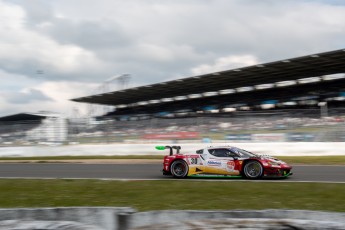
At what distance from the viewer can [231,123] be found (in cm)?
2066

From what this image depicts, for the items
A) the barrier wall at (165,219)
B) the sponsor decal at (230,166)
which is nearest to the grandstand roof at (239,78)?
the sponsor decal at (230,166)

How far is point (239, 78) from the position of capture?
3422cm

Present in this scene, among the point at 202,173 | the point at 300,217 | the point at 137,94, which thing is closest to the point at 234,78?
the point at 137,94

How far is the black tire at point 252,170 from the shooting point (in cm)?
1144

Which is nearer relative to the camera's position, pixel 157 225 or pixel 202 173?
pixel 157 225

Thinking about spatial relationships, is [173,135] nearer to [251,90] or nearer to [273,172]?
[273,172]

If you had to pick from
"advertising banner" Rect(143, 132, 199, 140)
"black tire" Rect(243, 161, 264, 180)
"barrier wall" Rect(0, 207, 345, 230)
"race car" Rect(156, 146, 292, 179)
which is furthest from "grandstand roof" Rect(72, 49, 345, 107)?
"barrier wall" Rect(0, 207, 345, 230)

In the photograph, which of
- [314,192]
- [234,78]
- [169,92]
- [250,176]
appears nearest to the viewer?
[314,192]

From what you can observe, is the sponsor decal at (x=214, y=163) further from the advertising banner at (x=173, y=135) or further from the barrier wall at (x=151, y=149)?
the advertising banner at (x=173, y=135)

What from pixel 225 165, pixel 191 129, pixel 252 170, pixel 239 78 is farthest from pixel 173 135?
pixel 239 78

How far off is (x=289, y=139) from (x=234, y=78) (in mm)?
15401

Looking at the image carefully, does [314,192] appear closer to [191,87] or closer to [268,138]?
[268,138]

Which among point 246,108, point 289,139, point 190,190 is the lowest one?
point 190,190

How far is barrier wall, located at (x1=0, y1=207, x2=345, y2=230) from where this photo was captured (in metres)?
3.45
